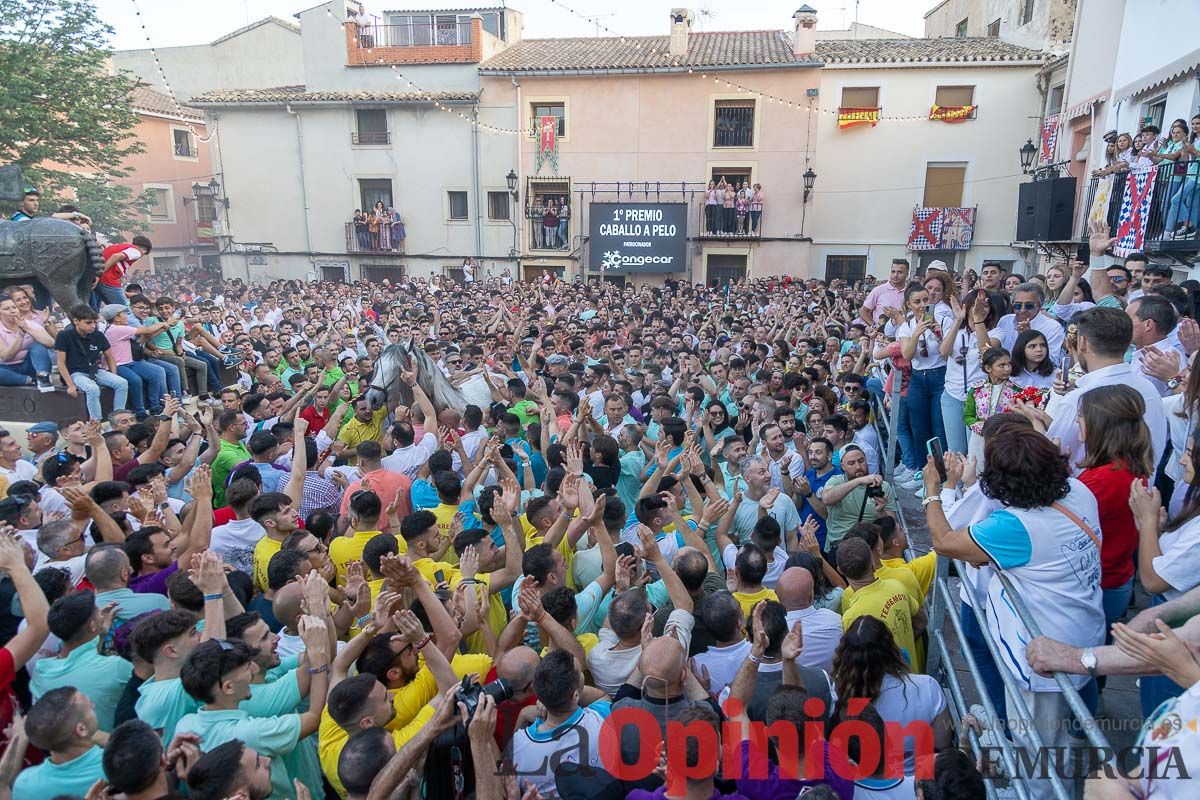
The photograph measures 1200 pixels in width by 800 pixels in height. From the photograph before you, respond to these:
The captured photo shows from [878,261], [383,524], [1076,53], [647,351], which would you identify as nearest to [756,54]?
[878,261]

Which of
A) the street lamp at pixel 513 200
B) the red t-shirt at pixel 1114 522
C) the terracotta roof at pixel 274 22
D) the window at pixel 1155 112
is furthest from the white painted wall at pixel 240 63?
the red t-shirt at pixel 1114 522

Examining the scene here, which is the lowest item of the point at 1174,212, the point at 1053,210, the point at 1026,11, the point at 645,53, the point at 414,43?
the point at 1174,212

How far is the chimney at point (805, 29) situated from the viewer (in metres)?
21.8

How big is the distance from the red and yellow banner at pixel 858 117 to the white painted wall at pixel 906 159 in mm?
196

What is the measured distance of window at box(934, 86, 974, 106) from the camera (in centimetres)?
2214

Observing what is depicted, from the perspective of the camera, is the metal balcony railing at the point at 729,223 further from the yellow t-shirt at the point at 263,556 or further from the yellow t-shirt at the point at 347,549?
the yellow t-shirt at the point at 263,556

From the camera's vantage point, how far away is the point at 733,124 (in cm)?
2300

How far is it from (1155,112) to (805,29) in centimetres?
1293

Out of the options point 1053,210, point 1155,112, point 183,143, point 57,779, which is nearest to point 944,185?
point 1053,210

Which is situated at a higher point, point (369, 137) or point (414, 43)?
point (414, 43)

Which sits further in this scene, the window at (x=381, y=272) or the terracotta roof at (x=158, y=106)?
the terracotta roof at (x=158, y=106)

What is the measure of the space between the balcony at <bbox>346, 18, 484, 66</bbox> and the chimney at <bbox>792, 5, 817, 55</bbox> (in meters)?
9.42

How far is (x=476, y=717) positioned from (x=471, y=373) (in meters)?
6.98

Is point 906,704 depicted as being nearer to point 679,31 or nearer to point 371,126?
point 679,31
